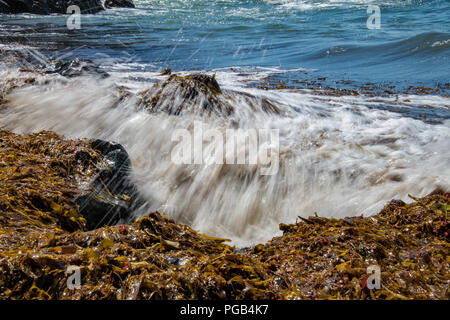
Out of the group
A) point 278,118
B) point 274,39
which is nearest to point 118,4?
point 274,39

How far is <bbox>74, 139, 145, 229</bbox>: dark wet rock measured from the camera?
2816 mm

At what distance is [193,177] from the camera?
3.92 meters

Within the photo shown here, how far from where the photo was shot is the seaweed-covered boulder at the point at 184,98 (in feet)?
16.4

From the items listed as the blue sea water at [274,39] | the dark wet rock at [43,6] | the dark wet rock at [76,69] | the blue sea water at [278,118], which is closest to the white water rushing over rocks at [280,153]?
the blue sea water at [278,118]

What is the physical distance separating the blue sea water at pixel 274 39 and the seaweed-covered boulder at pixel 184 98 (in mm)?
4124

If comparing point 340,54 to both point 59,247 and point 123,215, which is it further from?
point 59,247

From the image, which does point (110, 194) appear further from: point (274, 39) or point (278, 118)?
point (274, 39)

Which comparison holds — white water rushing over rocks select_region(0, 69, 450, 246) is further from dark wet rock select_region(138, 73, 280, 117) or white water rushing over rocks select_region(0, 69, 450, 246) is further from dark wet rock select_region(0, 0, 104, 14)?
dark wet rock select_region(0, 0, 104, 14)

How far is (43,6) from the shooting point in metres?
19.4

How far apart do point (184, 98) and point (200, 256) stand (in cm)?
347

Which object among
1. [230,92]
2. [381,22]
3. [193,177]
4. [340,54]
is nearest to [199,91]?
[230,92]

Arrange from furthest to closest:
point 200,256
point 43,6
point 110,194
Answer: point 43,6 → point 110,194 → point 200,256

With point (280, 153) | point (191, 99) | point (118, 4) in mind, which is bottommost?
point (280, 153)

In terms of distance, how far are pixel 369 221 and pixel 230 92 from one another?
3838mm
